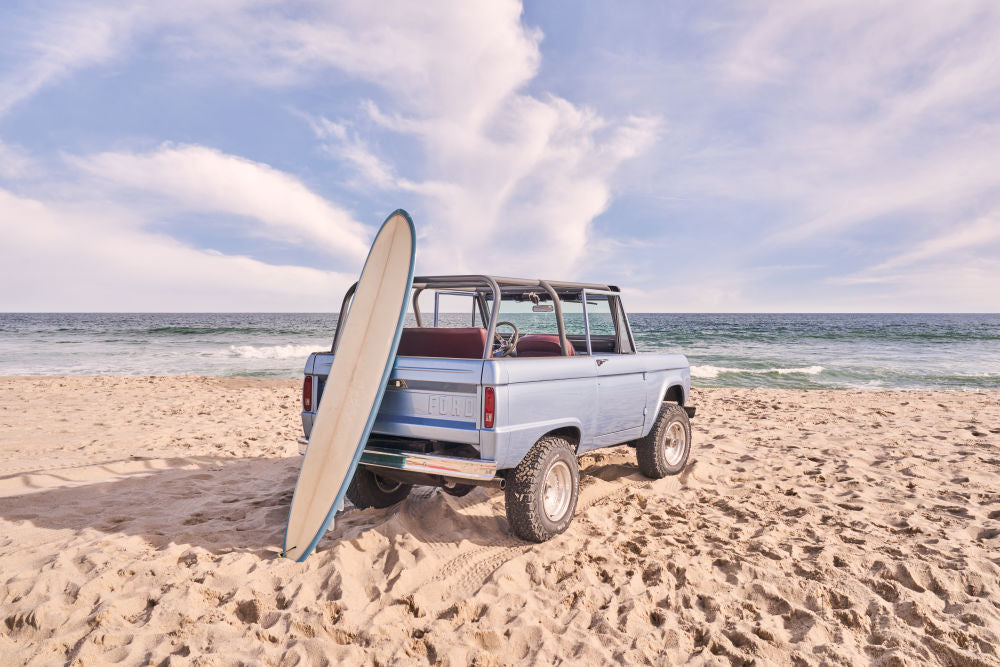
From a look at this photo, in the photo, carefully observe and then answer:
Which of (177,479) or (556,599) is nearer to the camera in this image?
(556,599)

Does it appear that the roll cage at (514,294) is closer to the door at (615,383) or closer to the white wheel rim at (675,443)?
the door at (615,383)

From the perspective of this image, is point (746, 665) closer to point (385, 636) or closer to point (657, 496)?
point (385, 636)

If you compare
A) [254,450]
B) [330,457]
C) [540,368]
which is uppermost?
[540,368]

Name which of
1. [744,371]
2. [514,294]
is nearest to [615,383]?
[514,294]

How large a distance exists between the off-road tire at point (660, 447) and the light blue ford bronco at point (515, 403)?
15 mm

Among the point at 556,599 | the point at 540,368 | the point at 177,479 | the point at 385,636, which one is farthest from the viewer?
the point at 177,479

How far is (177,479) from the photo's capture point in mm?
6207

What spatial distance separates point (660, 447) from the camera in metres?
6.07

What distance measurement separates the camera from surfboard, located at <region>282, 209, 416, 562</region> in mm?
4090

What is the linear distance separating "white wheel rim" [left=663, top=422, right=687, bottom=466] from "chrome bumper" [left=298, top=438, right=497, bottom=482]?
10.6ft

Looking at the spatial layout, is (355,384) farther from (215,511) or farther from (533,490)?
(215,511)

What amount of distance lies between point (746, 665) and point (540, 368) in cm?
220

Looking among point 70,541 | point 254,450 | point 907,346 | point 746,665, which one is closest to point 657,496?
point 746,665

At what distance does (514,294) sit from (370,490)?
2.29 metres
